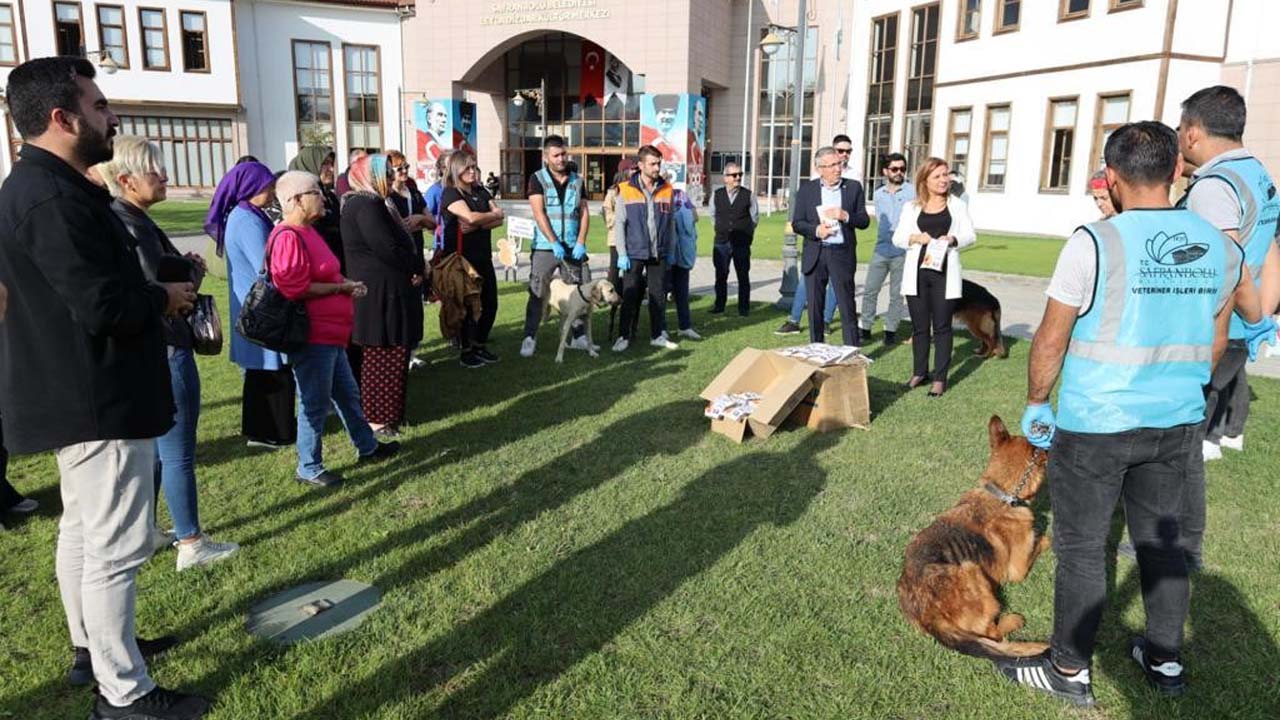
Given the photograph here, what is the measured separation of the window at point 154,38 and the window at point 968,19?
35.0 m

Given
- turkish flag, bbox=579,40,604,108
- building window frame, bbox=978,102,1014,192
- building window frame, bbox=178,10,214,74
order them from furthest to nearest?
turkish flag, bbox=579,40,604,108 < building window frame, bbox=178,10,214,74 < building window frame, bbox=978,102,1014,192

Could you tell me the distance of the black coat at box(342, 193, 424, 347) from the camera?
17.1 ft

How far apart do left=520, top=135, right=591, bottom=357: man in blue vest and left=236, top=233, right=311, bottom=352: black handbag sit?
142 inches

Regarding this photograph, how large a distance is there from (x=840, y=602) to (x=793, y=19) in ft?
138

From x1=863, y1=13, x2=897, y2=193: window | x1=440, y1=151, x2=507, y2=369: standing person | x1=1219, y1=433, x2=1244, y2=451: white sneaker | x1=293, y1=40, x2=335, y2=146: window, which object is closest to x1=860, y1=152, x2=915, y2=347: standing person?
x1=1219, y1=433, x2=1244, y2=451: white sneaker

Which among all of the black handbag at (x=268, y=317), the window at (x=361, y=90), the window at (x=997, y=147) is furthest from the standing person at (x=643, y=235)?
the window at (x=361, y=90)

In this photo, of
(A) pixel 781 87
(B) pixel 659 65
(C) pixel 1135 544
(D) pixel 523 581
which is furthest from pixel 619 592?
(A) pixel 781 87

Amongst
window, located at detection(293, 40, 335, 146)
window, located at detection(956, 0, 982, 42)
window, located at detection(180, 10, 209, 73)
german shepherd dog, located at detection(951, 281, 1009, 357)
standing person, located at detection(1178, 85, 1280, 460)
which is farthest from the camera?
window, located at detection(293, 40, 335, 146)

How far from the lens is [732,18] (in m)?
41.3

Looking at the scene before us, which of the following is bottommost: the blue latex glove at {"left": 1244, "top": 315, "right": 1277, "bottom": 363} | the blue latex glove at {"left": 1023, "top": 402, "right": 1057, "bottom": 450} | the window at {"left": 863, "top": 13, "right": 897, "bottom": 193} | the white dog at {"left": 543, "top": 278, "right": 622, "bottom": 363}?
the white dog at {"left": 543, "top": 278, "right": 622, "bottom": 363}

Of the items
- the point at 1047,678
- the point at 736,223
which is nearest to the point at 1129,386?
the point at 1047,678

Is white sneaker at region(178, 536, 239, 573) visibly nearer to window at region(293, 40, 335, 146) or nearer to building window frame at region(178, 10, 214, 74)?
window at region(293, 40, 335, 146)

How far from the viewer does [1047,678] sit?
2.79 metres

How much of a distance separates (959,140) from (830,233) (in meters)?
22.3
